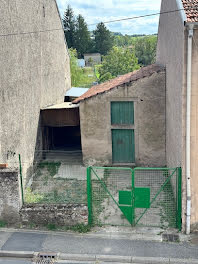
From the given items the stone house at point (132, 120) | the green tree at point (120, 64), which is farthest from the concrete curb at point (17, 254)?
the green tree at point (120, 64)

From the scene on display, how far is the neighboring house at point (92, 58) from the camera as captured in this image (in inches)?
2689

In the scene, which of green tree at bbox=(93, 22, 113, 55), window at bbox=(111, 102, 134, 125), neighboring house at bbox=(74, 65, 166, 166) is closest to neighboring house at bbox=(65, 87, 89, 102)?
neighboring house at bbox=(74, 65, 166, 166)

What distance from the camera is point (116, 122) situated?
1510cm

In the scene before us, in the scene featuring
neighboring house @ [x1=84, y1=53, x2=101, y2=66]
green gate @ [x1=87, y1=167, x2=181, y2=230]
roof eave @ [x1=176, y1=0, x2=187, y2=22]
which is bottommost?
green gate @ [x1=87, y1=167, x2=181, y2=230]

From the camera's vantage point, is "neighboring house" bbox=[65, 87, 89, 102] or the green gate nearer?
the green gate

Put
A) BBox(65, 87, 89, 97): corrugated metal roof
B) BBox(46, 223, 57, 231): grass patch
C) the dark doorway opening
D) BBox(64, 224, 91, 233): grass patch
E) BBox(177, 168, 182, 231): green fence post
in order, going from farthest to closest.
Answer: BBox(65, 87, 89, 97): corrugated metal roof → the dark doorway opening → BBox(46, 223, 57, 231): grass patch → BBox(64, 224, 91, 233): grass patch → BBox(177, 168, 182, 231): green fence post

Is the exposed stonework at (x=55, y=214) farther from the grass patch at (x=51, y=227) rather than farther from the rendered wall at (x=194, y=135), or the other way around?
the rendered wall at (x=194, y=135)

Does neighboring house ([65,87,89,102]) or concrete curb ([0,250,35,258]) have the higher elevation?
neighboring house ([65,87,89,102])

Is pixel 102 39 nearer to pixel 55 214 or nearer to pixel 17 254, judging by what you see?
pixel 55 214

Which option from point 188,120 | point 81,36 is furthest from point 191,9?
point 81,36

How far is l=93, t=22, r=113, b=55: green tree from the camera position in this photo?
6925 cm

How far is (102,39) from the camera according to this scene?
230 ft

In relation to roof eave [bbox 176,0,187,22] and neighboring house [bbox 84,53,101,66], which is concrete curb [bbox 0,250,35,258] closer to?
roof eave [bbox 176,0,187,22]

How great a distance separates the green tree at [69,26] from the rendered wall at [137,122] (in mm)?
48627
